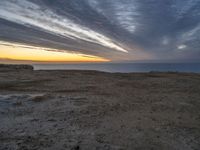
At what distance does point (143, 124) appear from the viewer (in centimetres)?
458

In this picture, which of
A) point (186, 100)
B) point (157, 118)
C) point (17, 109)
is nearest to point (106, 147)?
point (157, 118)

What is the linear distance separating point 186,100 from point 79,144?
5.50 meters

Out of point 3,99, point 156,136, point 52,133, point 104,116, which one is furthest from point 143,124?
point 3,99

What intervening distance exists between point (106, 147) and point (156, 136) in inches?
52.4

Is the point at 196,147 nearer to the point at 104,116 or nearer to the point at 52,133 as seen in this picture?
the point at 104,116

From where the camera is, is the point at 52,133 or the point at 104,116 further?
the point at 104,116

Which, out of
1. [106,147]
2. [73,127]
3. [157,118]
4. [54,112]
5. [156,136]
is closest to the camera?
[106,147]

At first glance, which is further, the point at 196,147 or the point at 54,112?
the point at 54,112

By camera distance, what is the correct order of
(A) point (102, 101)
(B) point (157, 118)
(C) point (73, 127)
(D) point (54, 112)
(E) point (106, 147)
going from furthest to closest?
(A) point (102, 101) → (D) point (54, 112) → (B) point (157, 118) → (C) point (73, 127) → (E) point (106, 147)

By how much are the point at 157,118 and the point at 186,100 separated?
282cm

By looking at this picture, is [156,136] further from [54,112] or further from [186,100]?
[186,100]

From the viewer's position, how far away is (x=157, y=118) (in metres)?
5.03

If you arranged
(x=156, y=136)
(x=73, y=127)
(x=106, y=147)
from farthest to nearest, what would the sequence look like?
1. (x=73, y=127)
2. (x=156, y=136)
3. (x=106, y=147)

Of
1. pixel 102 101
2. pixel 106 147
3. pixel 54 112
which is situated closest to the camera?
pixel 106 147
